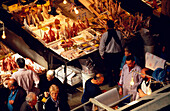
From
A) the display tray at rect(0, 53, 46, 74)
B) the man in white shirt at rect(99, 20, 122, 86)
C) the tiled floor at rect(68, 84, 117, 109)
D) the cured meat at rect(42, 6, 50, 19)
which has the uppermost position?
the cured meat at rect(42, 6, 50, 19)

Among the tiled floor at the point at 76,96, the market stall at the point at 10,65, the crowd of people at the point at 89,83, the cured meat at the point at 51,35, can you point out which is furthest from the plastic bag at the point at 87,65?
the cured meat at the point at 51,35

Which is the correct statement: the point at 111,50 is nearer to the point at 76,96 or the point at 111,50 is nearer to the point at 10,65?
the point at 76,96

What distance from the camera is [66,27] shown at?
941cm

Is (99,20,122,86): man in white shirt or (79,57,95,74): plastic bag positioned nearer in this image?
(99,20,122,86): man in white shirt

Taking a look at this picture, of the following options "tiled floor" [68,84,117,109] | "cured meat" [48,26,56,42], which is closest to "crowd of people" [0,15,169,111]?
"tiled floor" [68,84,117,109]

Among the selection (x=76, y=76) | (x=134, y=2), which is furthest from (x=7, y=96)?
(x=134, y=2)

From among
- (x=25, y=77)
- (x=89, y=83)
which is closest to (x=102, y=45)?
(x=89, y=83)

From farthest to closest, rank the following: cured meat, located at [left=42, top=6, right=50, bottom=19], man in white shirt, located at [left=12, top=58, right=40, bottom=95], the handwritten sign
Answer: cured meat, located at [left=42, top=6, right=50, bottom=19]
man in white shirt, located at [left=12, top=58, right=40, bottom=95]
the handwritten sign

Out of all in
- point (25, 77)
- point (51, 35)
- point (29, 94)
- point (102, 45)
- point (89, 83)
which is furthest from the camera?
point (51, 35)

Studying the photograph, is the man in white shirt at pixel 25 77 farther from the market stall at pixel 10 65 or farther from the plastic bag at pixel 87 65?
the plastic bag at pixel 87 65

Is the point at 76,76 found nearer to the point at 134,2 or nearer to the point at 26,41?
the point at 26,41

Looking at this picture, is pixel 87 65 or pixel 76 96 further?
pixel 76 96

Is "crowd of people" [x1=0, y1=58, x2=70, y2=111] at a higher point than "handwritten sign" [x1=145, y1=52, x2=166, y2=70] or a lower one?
lower

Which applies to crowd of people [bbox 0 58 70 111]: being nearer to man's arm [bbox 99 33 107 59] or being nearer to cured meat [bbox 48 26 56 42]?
cured meat [bbox 48 26 56 42]
